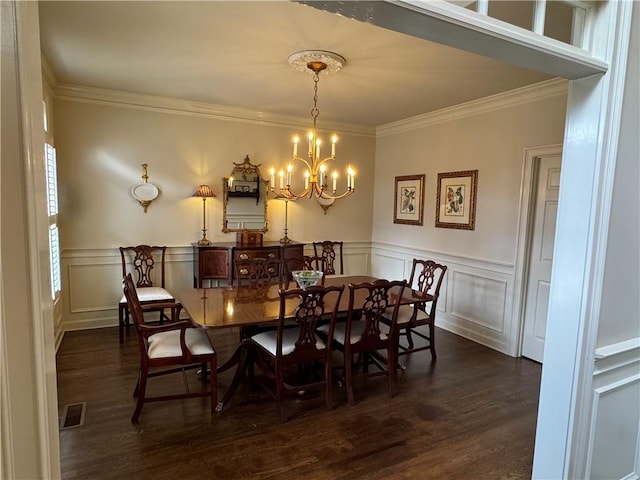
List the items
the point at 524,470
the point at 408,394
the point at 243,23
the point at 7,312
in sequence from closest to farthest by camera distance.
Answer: the point at 7,312 → the point at 524,470 → the point at 243,23 → the point at 408,394

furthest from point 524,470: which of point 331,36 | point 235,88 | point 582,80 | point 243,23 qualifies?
point 235,88

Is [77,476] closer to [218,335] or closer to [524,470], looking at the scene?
[218,335]

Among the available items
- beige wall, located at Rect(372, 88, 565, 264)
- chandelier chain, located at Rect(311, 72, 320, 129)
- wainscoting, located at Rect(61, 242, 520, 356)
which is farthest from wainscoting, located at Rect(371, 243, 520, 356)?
chandelier chain, located at Rect(311, 72, 320, 129)

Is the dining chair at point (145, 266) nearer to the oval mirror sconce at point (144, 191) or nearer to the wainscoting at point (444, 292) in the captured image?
the wainscoting at point (444, 292)

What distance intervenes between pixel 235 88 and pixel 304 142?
59.3 inches

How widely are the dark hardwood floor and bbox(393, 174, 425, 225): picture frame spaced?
2224 millimetres

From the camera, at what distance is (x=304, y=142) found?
5.28 m

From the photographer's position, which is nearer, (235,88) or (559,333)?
(559,333)

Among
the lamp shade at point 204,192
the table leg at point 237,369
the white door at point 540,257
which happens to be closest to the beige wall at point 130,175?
the lamp shade at point 204,192

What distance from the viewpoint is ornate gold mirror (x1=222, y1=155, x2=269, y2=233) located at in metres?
4.92

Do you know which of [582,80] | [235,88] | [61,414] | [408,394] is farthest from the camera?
[235,88]

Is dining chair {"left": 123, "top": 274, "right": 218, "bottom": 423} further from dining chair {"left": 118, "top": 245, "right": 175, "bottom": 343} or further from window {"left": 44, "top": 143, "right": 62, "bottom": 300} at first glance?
dining chair {"left": 118, "top": 245, "right": 175, "bottom": 343}

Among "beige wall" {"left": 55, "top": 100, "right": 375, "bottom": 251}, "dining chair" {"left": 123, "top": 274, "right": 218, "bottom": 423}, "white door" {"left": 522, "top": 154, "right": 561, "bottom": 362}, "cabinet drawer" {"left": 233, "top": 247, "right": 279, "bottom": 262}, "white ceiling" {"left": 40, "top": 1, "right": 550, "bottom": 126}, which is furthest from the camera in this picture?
"cabinet drawer" {"left": 233, "top": 247, "right": 279, "bottom": 262}

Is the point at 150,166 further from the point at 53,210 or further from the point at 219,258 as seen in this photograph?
the point at 219,258
